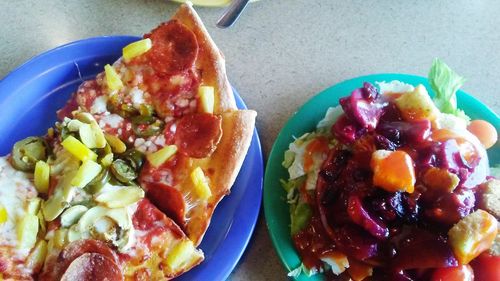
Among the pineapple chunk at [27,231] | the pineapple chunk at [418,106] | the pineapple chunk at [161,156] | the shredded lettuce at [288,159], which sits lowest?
the pineapple chunk at [27,231]

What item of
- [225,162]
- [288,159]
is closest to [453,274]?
[288,159]

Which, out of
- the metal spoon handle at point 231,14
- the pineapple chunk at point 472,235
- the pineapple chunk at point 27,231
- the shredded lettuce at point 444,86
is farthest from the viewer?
the metal spoon handle at point 231,14

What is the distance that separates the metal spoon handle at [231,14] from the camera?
1.79 meters

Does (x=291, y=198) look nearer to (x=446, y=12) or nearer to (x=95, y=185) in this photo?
(x=95, y=185)

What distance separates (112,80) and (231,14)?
0.48 m

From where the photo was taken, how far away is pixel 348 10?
6.28 ft

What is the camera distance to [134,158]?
149 centimetres

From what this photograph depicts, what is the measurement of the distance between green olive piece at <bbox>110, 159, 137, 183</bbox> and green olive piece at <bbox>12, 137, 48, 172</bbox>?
0.22m

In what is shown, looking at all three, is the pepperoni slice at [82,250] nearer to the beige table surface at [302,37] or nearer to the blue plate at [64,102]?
the blue plate at [64,102]

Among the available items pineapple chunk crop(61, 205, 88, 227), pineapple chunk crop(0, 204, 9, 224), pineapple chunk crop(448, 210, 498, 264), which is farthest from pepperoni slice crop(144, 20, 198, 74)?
pineapple chunk crop(448, 210, 498, 264)

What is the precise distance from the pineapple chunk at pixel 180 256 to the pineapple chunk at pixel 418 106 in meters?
0.69

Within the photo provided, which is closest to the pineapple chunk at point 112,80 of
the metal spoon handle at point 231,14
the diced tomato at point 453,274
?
the metal spoon handle at point 231,14

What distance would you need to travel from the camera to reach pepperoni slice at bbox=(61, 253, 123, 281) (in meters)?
1.31

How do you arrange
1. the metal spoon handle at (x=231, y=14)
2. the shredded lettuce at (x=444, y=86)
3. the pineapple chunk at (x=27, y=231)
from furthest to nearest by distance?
the metal spoon handle at (x=231, y=14), the shredded lettuce at (x=444, y=86), the pineapple chunk at (x=27, y=231)
